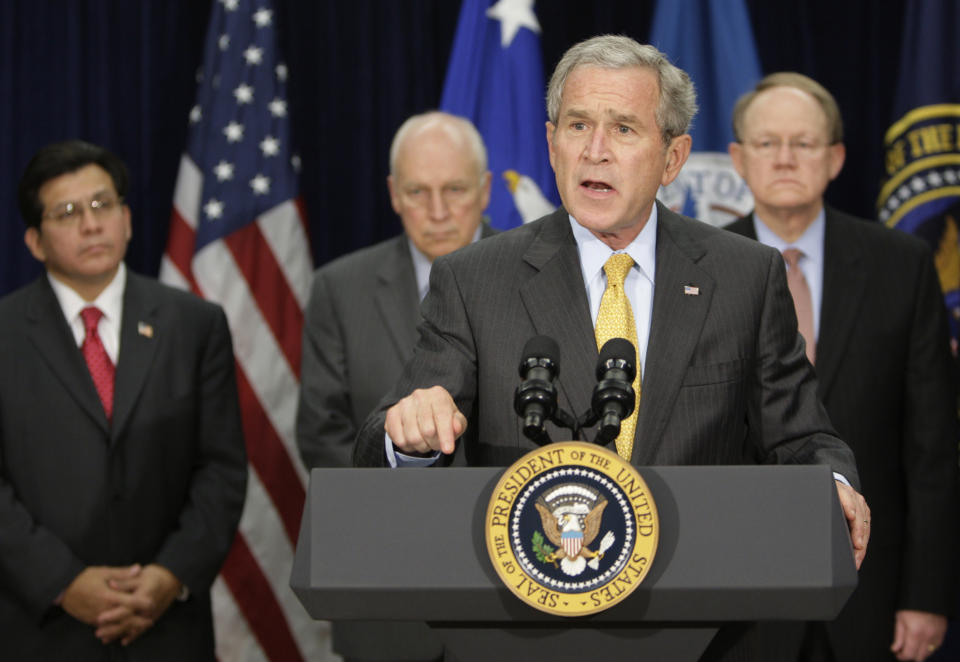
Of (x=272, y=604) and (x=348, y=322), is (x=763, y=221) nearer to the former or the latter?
(x=348, y=322)

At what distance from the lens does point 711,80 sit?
Result: 4.82 metres

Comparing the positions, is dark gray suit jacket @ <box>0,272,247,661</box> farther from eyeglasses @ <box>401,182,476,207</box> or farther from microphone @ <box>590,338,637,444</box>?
microphone @ <box>590,338,637,444</box>

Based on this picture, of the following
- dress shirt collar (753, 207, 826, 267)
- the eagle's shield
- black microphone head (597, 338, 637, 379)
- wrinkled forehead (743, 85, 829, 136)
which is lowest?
dress shirt collar (753, 207, 826, 267)

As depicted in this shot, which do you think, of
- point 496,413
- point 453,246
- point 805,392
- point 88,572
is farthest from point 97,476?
point 805,392

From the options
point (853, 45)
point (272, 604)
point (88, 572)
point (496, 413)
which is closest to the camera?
point (496, 413)

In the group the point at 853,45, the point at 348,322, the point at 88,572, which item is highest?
the point at 853,45

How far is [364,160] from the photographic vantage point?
5090mm

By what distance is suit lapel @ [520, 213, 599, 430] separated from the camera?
6.61 ft

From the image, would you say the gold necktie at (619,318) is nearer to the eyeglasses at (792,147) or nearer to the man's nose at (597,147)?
the man's nose at (597,147)

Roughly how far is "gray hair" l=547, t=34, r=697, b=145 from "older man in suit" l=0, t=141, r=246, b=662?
1.79 metres

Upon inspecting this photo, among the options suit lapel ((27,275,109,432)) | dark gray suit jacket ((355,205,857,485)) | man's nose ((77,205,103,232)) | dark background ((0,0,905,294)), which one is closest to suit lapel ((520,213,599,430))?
dark gray suit jacket ((355,205,857,485))

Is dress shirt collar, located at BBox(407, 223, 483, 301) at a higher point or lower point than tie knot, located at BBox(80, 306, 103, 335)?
higher

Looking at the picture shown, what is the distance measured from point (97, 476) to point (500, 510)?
219 centimetres

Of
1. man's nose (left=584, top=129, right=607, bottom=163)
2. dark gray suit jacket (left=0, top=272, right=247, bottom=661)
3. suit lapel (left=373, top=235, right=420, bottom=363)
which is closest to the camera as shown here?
man's nose (left=584, top=129, right=607, bottom=163)
